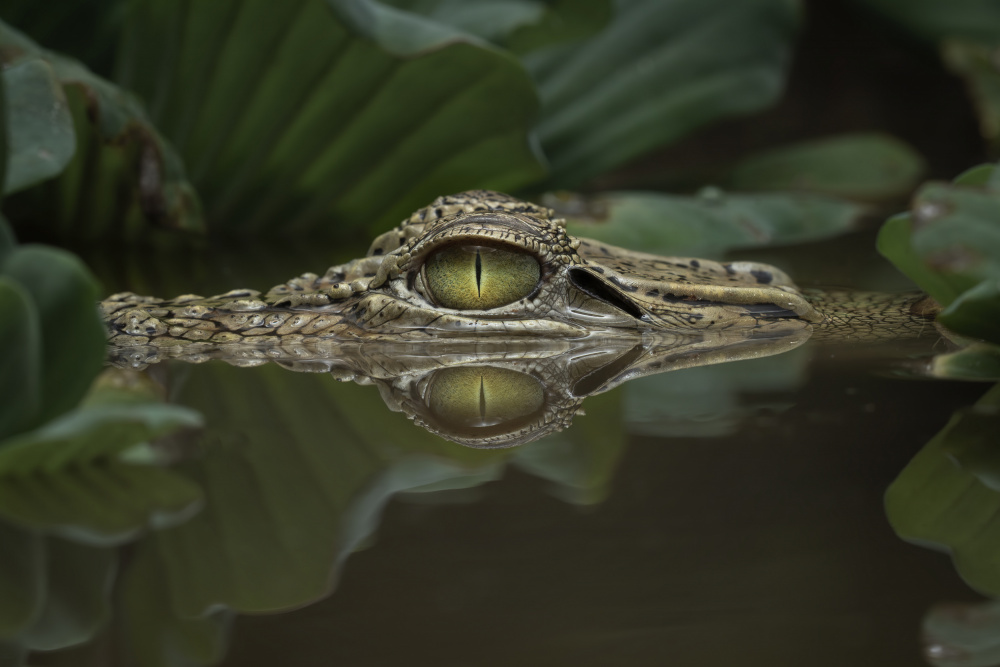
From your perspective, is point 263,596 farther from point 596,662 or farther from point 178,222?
point 178,222

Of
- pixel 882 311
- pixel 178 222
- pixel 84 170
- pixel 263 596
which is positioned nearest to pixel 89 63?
pixel 84 170

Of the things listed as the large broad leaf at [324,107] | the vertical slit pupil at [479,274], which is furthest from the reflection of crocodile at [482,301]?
the large broad leaf at [324,107]

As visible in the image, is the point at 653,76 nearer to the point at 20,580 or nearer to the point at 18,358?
the point at 18,358

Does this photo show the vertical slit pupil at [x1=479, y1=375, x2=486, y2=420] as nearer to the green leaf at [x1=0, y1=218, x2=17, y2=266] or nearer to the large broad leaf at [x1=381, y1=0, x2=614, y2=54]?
the green leaf at [x1=0, y1=218, x2=17, y2=266]

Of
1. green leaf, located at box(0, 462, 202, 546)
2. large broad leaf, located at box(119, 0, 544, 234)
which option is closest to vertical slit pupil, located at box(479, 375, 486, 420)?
green leaf, located at box(0, 462, 202, 546)

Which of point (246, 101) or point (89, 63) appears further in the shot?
point (89, 63)

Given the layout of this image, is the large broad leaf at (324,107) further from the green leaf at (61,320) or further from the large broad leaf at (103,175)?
the green leaf at (61,320)
